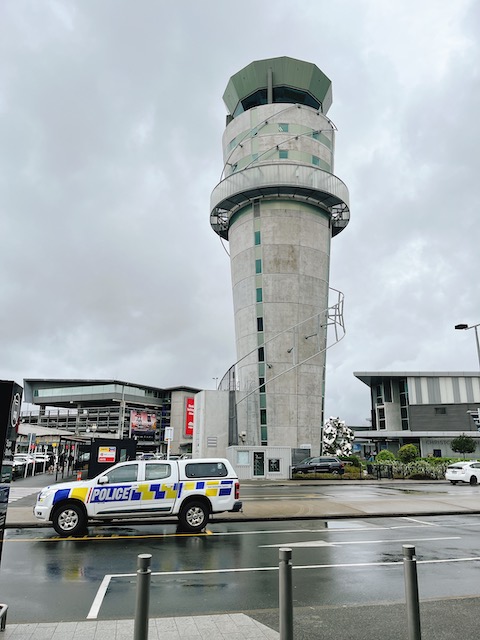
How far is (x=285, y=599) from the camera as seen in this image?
454 centimetres

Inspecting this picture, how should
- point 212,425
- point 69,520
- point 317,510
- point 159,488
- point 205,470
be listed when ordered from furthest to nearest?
point 212,425
point 317,510
point 205,470
point 159,488
point 69,520

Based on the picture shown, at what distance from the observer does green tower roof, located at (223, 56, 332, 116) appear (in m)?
52.7

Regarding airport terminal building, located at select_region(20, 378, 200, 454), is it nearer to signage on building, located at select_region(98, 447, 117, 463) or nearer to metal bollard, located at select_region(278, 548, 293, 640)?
signage on building, located at select_region(98, 447, 117, 463)

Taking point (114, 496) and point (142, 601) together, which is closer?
point (142, 601)

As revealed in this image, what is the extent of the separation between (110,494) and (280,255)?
1406 inches

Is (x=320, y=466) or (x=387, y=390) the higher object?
(x=387, y=390)

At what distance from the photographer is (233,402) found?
43.9 metres

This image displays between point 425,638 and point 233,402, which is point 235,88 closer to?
point 233,402

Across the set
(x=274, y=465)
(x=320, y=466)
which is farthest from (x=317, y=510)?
(x=320, y=466)

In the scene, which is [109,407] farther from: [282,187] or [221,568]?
[221,568]

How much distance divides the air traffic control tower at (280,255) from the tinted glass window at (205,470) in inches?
1134

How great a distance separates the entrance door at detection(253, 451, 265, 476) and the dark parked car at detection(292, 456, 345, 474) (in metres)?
2.48

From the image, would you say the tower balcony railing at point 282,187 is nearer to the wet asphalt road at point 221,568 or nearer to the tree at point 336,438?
the tree at point 336,438

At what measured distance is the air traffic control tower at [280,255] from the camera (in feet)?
146
